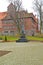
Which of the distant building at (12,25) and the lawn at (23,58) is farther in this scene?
the distant building at (12,25)

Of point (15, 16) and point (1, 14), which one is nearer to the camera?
point (15, 16)

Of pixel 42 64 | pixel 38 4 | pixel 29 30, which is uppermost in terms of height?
pixel 38 4

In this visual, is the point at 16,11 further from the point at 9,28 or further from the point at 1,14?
the point at 1,14

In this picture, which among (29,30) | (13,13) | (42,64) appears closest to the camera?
(42,64)

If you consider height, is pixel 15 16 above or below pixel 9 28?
above

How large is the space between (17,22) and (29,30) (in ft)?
42.5

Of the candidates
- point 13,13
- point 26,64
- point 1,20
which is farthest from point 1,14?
point 26,64

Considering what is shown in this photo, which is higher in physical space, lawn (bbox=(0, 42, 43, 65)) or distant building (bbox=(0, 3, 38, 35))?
lawn (bbox=(0, 42, 43, 65))

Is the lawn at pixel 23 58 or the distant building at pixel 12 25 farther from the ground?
the lawn at pixel 23 58

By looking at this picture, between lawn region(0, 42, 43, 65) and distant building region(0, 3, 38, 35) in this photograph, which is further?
distant building region(0, 3, 38, 35)

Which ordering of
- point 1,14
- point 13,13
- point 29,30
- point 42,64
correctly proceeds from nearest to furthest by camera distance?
1. point 42,64
2. point 13,13
3. point 29,30
4. point 1,14

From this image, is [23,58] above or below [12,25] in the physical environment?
above

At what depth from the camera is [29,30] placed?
72.9 m

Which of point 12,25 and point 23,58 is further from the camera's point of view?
point 12,25
